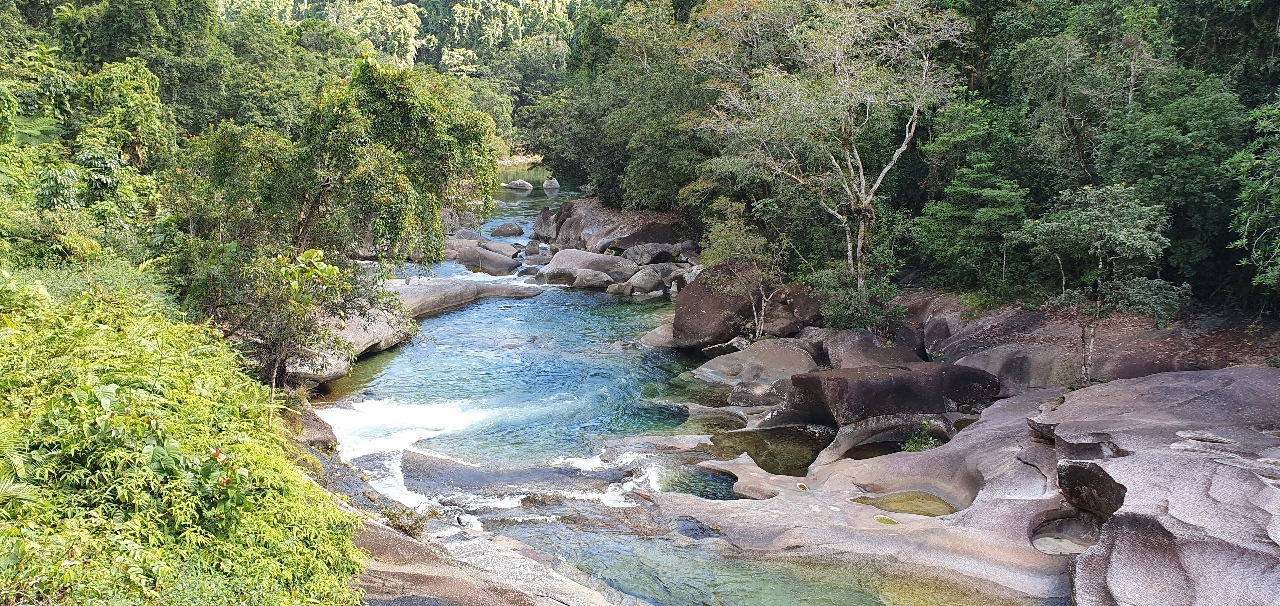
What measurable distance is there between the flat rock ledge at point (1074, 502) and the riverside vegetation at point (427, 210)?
3.48 meters

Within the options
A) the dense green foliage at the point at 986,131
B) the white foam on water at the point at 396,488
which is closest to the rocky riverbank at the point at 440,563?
the white foam on water at the point at 396,488

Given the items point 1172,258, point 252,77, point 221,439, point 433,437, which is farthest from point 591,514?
point 252,77

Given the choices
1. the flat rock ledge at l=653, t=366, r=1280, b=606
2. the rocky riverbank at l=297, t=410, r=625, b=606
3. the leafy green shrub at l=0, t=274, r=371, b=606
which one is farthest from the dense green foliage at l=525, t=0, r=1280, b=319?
the leafy green shrub at l=0, t=274, r=371, b=606

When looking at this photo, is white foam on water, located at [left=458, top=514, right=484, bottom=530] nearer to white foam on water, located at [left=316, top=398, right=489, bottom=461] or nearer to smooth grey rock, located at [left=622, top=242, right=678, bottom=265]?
white foam on water, located at [left=316, top=398, right=489, bottom=461]

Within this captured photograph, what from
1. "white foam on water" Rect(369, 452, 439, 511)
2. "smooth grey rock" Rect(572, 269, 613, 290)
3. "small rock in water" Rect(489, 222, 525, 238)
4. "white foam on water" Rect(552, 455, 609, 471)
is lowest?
"white foam on water" Rect(552, 455, 609, 471)

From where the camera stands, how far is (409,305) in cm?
2975

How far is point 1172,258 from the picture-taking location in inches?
750

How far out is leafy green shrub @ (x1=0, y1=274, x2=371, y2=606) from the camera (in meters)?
5.63

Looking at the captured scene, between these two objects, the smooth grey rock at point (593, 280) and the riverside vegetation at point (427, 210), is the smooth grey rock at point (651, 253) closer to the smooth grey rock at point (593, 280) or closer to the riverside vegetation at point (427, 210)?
the riverside vegetation at point (427, 210)

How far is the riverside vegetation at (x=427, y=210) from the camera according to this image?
664cm

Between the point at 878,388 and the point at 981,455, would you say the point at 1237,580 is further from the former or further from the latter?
the point at 878,388

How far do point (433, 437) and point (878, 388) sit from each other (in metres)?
9.58

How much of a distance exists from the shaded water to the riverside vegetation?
2789mm

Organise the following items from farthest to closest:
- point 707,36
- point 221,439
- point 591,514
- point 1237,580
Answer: point 707,36, point 591,514, point 1237,580, point 221,439
